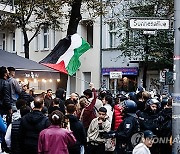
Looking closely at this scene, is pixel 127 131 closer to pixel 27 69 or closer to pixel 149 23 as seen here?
pixel 149 23

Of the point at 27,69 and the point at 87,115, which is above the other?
the point at 27,69

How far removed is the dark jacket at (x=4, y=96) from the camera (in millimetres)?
11617

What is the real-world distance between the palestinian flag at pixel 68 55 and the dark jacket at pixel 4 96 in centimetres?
581

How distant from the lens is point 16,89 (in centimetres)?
1203

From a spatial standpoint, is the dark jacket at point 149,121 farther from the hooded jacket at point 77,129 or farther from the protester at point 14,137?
the protester at point 14,137

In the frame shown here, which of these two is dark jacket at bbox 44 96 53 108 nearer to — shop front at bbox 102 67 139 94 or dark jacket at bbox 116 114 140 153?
dark jacket at bbox 116 114 140 153

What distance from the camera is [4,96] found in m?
11.8

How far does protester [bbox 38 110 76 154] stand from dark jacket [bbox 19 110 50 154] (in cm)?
40

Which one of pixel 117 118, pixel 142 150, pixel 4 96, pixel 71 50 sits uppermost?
pixel 71 50

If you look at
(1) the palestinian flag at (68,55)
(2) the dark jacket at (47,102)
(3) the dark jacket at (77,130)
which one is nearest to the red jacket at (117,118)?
(3) the dark jacket at (77,130)

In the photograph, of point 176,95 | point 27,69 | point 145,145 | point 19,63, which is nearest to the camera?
point 145,145

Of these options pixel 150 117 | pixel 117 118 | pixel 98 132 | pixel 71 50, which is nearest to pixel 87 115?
pixel 98 132

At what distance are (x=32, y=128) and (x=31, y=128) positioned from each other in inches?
0.7

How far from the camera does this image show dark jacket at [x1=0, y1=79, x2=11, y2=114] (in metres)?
11.6
